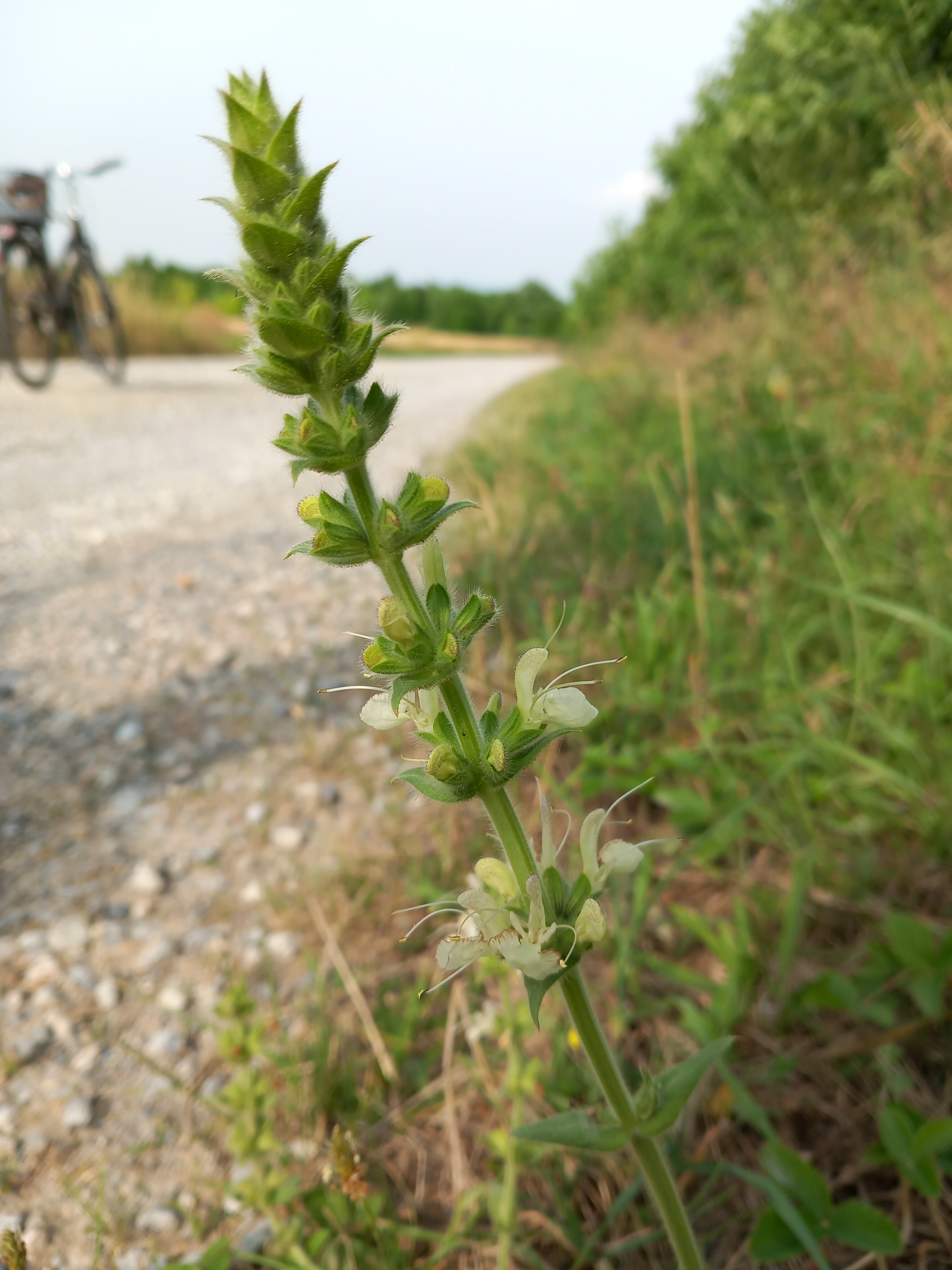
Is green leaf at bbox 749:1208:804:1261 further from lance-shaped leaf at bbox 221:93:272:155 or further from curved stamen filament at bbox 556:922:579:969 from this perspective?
lance-shaped leaf at bbox 221:93:272:155

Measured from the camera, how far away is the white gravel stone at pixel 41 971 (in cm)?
180

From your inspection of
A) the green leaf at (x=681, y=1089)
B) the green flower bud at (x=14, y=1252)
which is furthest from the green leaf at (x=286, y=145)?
the green flower bud at (x=14, y=1252)

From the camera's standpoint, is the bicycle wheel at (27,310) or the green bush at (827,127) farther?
the bicycle wheel at (27,310)

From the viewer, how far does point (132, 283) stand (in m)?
15.2

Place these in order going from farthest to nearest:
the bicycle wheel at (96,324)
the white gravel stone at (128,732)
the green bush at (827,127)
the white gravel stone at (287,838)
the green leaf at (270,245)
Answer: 1. the bicycle wheel at (96,324)
2. the white gravel stone at (128,732)
3. the green bush at (827,127)
4. the white gravel stone at (287,838)
5. the green leaf at (270,245)

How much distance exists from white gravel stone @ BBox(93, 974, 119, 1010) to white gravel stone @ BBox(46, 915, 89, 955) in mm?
122

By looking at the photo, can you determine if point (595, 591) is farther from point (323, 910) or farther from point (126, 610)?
point (126, 610)

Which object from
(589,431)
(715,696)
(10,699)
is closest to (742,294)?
(589,431)

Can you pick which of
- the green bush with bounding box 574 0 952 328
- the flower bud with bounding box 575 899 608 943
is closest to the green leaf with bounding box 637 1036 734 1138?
the flower bud with bounding box 575 899 608 943

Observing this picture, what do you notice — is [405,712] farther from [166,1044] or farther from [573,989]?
[166,1044]

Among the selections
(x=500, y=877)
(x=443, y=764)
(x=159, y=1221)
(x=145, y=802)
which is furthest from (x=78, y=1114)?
(x=443, y=764)

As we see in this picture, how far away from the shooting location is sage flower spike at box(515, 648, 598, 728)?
98 centimetres

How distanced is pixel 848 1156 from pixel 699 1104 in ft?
0.82

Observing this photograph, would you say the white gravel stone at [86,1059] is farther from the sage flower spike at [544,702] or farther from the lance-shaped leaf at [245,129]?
the lance-shaped leaf at [245,129]
